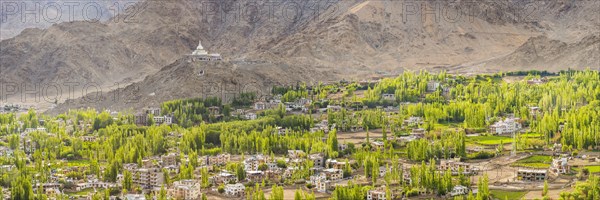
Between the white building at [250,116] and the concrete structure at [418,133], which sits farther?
the white building at [250,116]

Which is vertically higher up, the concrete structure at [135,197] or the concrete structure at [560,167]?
the concrete structure at [560,167]

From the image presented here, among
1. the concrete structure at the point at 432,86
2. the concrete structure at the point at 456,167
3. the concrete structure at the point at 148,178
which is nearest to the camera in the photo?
the concrete structure at the point at 148,178

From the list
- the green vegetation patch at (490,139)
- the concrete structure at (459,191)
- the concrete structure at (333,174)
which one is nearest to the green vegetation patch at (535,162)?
the green vegetation patch at (490,139)

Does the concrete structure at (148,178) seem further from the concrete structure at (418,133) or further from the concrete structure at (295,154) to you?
the concrete structure at (418,133)

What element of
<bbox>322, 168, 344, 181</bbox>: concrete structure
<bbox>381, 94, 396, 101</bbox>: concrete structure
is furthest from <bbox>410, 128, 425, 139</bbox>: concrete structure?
<bbox>381, 94, 396, 101</bbox>: concrete structure

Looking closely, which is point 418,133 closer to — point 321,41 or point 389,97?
point 389,97

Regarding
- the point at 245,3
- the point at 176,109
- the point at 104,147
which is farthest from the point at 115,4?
the point at 104,147

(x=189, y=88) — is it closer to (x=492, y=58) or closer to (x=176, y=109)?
(x=176, y=109)

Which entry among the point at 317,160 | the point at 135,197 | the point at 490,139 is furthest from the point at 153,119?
the point at 135,197
